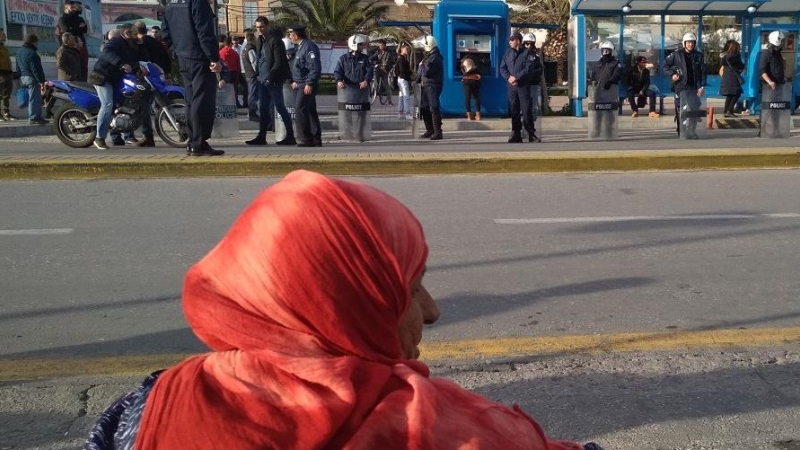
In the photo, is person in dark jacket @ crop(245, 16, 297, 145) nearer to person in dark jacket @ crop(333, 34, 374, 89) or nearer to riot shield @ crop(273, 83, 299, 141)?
riot shield @ crop(273, 83, 299, 141)

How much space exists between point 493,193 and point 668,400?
511 centimetres

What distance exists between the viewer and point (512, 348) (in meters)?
4.38

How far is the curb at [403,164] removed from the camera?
9.38 meters

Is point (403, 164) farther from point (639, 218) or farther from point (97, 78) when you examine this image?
point (97, 78)

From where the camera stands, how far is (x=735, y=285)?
5.53 metres

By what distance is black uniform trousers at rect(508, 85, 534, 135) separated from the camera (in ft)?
42.5

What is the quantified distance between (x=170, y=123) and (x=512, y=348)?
8.25 m

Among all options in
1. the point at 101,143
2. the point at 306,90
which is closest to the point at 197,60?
the point at 101,143

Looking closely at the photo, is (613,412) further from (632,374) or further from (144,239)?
(144,239)

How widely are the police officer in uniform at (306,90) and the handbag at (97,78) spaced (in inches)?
99.9

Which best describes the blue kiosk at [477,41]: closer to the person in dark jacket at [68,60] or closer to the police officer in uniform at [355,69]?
the police officer in uniform at [355,69]

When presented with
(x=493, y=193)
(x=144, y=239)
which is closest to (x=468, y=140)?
(x=493, y=193)

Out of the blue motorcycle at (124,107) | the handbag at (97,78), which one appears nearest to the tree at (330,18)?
the blue motorcycle at (124,107)

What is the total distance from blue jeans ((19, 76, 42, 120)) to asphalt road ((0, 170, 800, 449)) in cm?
669
